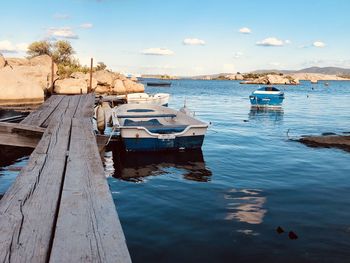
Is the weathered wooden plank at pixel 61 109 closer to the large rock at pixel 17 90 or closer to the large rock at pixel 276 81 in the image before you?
the large rock at pixel 17 90

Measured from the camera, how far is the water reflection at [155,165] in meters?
11.7

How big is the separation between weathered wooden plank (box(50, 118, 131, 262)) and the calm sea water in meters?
1.93

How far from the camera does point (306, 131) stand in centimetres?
2342

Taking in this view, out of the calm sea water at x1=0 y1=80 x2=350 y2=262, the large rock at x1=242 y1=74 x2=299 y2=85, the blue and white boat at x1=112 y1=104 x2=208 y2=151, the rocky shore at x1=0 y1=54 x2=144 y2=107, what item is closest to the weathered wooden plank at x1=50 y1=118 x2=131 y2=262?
the calm sea water at x1=0 y1=80 x2=350 y2=262

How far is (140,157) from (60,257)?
11.0 metres

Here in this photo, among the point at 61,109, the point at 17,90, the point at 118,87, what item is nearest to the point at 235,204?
the point at 61,109

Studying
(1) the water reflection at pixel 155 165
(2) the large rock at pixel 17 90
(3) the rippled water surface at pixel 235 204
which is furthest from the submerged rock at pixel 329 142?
(2) the large rock at pixel 17 90

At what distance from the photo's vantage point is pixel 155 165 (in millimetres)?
12883

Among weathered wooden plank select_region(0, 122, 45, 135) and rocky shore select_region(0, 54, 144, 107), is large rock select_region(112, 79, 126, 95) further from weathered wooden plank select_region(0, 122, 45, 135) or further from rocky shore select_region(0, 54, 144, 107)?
weathered wooden plank select_region(0, 122, 45, 135)

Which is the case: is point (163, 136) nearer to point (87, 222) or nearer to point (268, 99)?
point (87, 222)

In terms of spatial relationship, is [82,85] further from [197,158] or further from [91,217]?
[91,217]

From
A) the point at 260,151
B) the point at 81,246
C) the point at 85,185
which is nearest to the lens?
the point at 81,246

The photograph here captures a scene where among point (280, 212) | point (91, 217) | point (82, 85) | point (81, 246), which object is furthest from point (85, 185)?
point (82, 85)

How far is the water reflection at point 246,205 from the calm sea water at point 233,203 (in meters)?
0.02
